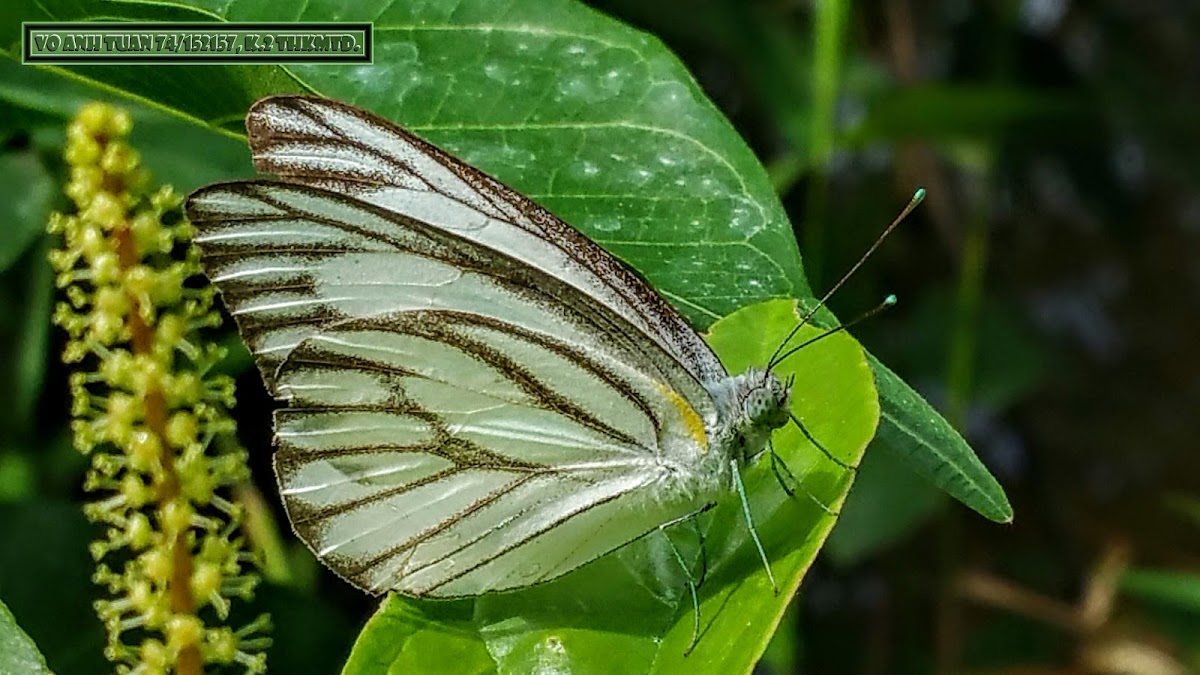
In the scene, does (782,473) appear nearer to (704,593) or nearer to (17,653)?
(704,593)

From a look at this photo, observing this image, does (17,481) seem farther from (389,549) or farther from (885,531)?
(885,531)

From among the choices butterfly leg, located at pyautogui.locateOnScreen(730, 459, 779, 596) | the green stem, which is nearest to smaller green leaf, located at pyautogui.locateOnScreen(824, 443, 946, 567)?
the green stem

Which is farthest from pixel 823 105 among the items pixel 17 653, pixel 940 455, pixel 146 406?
pixel 17 653

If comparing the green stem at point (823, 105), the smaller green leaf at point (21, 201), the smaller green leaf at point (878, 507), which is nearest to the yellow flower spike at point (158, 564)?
the smaller green leaf at point (21, 201)

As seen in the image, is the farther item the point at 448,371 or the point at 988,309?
the point at 988,309

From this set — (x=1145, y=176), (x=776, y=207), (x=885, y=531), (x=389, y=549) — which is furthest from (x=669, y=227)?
(x=1145, y=176)
